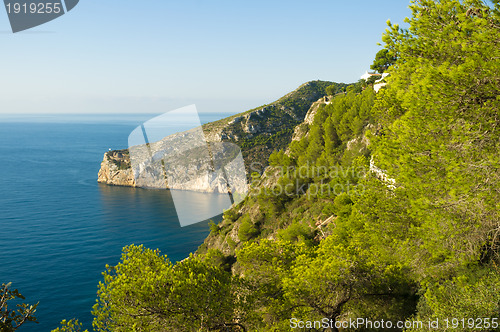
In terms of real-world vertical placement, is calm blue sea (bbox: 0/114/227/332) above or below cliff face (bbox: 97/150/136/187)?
below

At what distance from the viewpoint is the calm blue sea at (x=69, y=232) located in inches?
1527

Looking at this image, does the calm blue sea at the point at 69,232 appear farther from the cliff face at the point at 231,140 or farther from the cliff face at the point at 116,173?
the cliff face at the point at 231,140

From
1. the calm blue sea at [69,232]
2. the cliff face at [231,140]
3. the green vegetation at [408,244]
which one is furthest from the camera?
the cliff face at [231,140]

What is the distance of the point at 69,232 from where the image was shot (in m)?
57.7

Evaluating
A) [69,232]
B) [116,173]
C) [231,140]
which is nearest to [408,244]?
[69,232]

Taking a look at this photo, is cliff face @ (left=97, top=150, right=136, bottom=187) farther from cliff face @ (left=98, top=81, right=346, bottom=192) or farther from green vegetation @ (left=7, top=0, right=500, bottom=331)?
green vegetation @ (left=7, top=0, right=500, bottom=331)

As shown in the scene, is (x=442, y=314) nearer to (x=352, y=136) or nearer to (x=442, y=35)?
(x=442, y=35)

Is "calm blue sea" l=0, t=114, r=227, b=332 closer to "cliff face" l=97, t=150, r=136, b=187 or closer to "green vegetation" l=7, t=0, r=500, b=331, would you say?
"cliff face" l=97, t=150, r=136, b=187

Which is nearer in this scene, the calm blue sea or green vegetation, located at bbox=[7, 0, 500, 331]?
green vegetation, located at bbox=[7, 0, 500, 331]

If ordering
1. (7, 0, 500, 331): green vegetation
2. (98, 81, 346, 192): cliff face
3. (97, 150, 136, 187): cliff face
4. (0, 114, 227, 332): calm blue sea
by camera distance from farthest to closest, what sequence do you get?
(97, 150, 136, 187): cliff face
(98, 81, 346, 192): cliff face
(0, 114, 227, 332): calm blue sea
(7, 0, 500, 331): green vegetation

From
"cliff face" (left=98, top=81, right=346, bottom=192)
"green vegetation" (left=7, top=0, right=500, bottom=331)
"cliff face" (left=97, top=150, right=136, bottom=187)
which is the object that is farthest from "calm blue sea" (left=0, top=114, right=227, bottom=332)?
"green vegetation" (left=7, top=0, right=500, bottom=331)

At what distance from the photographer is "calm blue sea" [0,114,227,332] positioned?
127 ft

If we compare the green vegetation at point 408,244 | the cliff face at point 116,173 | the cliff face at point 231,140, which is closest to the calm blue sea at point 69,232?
the cliff face at point 116,173

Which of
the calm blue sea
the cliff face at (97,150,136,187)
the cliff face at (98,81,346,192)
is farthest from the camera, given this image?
the cliff face at (97,150,136,187)
